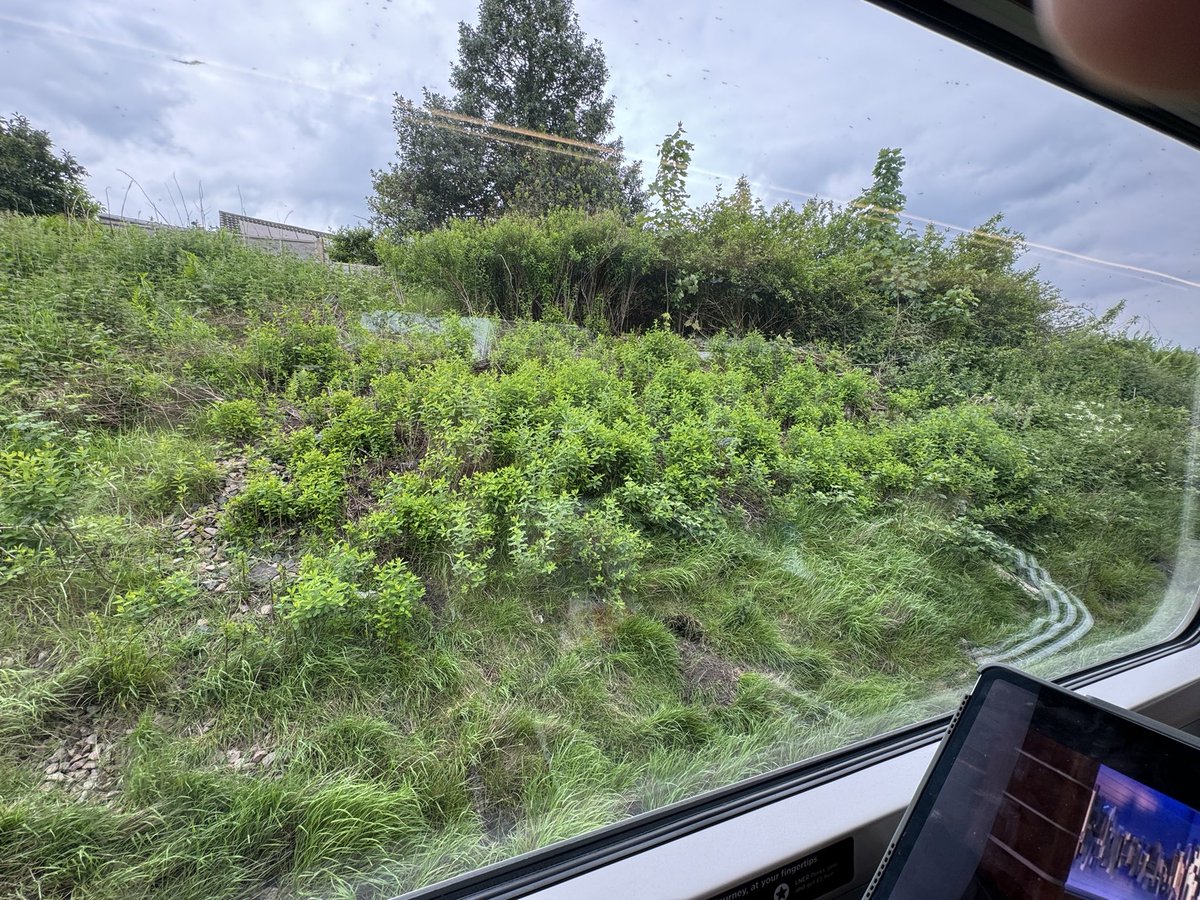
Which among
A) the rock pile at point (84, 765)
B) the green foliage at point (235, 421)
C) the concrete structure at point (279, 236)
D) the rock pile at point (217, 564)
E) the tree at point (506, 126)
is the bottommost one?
the rock pile at point (84, 765)

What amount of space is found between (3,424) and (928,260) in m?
3.95

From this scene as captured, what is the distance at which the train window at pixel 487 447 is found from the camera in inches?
39.5

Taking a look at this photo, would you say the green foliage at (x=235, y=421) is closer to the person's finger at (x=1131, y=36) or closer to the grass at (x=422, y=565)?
the grass at (x=422, y=565)

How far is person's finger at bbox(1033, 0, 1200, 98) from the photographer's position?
51 cm

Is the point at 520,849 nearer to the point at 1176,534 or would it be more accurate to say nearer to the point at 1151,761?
the point at 1151,761

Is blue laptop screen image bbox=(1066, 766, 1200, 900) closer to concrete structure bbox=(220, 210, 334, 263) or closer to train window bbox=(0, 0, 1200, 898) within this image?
train window bbox=(0, 0, 1200, 898)

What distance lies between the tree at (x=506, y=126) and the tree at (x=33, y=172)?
831 millimetres

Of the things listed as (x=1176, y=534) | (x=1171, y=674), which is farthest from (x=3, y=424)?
(x=1176, y=534)

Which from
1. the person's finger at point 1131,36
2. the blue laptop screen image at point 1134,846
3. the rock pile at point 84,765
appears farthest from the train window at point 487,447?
the person's finger at point 1131,36

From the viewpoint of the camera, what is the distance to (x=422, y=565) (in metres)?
1.55

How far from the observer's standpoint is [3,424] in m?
1.28

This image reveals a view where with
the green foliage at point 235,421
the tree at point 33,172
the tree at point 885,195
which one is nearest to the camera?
the tree at point 33,172

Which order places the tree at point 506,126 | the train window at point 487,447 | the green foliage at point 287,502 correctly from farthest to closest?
the tree at point 506,126
the green foliage at point 287,502
the train window at point 487,447

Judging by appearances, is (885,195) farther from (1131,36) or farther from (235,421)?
(235,421)
